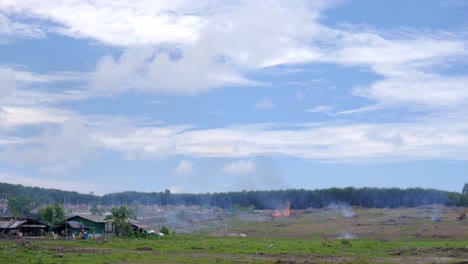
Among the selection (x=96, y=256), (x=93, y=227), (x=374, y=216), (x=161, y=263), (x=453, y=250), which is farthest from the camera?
(x=374, y=216)

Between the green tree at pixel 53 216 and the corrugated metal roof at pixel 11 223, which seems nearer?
the corrugated metal roof at pixel 11 223

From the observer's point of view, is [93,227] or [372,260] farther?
[93,227]

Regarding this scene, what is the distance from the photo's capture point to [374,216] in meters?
131

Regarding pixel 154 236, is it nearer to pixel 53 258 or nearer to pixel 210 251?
pixel 210 251

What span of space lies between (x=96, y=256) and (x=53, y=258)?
4.16m

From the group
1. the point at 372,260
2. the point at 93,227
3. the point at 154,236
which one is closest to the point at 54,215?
the point at 93,227

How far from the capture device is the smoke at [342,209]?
14043cm

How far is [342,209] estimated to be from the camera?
536 ft

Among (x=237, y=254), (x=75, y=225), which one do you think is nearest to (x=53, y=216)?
(x=75, y=225)

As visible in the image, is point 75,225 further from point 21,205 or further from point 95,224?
point 21,205

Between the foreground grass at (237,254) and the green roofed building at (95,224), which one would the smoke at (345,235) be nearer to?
the foreground grass at (237,254)

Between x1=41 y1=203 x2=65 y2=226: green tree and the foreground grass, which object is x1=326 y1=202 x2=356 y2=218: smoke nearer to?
x1=41 y1=203 x2=65 y2=226: green tree

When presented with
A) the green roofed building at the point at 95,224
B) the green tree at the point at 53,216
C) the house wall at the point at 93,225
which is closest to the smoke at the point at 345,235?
the green roofed building at the point at 95,224

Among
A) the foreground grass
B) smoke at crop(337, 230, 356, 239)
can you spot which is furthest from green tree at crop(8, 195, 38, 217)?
the foreground grass
